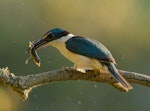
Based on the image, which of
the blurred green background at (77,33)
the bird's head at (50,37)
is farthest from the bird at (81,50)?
the blurred green background at (77,33)

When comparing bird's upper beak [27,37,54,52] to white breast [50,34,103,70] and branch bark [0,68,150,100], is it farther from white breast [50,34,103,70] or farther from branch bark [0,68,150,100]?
branch bark [0,68,150,100]

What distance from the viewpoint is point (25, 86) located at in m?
6.65

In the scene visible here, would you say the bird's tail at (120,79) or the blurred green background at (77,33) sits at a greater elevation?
the bird's tail at (120,79)

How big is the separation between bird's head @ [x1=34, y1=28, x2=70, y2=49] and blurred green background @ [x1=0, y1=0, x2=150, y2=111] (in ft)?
18.4

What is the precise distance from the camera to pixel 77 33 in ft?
48.5

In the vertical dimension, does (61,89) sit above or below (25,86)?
below

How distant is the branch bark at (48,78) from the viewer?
6.65 meters

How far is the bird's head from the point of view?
7.11 m

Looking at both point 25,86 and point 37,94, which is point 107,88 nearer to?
point 37,94

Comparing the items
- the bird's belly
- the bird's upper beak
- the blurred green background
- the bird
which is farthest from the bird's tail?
the blurred green background

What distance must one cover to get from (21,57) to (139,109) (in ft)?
6.36

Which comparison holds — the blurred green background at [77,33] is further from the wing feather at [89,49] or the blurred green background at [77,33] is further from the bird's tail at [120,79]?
the bird's tail at [120,79]

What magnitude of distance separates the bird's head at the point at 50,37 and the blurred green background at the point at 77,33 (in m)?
5.62

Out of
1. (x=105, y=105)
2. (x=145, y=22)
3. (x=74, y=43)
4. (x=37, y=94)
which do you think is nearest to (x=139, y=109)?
(x=105, y=105)
